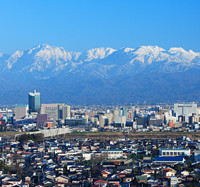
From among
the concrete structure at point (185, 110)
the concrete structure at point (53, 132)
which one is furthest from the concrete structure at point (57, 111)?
the concrete structure at point (53, 132)

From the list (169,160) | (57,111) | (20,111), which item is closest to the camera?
(169,160)

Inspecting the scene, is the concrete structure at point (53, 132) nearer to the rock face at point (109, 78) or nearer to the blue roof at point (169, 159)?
the blue roof at point (169, 159)

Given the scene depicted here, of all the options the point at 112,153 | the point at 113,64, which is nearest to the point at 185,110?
the point at 112,153

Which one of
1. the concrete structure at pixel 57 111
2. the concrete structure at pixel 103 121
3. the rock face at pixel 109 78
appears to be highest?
the rock face at pixel 109 78

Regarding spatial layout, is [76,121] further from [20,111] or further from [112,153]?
[112,153]

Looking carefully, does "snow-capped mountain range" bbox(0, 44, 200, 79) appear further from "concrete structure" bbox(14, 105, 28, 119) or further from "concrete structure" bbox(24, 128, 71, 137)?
"concrete structure" bbox(24, 128, 71, 137)

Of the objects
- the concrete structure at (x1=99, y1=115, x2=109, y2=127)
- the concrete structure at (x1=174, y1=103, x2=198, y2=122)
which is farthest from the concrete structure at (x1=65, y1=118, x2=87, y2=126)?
the concrete structure at (x1=174, y1=103, x2=198, y2=122)

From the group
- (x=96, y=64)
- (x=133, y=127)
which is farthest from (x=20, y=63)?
(x=133, y=127)

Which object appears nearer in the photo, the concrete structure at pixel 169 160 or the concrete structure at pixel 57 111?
the concrete structure at pixel 169 160
